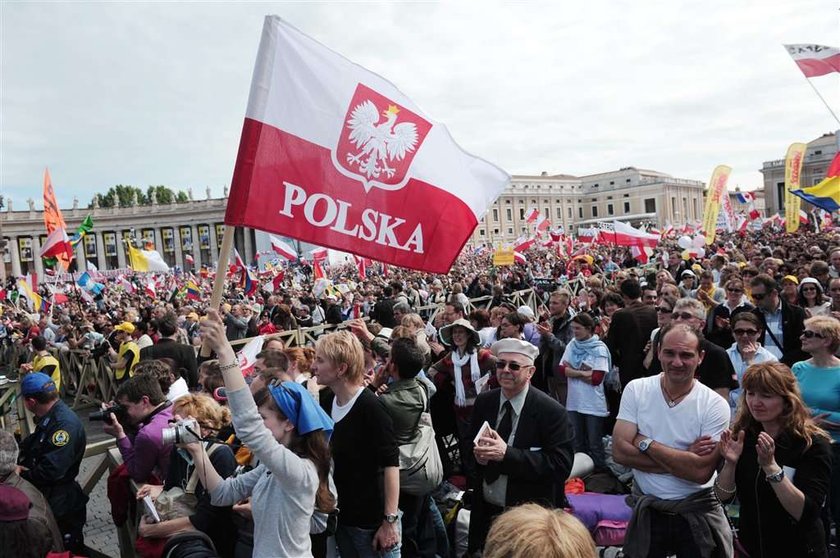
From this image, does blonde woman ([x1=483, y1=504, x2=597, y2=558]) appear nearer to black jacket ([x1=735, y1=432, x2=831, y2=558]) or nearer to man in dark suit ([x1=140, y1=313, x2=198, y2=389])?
black jacket ([x1=735, y1=432, x2=831, y2=558])

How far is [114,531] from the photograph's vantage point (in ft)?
18.3

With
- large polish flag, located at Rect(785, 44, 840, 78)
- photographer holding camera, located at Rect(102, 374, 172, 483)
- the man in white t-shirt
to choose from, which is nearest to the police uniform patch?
photographer holding camera, located at Rect(102, 374, 172, 483)

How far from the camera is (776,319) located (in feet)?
19.3

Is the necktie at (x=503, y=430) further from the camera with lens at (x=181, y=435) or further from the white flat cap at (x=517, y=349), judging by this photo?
the camera with lens at (x=181, y=435)

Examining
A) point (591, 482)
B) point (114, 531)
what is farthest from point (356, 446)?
point (114, 531)

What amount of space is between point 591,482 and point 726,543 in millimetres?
2735

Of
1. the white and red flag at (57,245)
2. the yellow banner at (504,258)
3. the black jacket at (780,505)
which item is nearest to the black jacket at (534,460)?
the black jacket at (780,505)

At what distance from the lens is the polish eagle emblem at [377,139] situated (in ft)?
14.0

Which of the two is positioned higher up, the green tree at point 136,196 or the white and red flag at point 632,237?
the green tree at point 136,196

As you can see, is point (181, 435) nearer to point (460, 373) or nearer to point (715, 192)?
point (460, 373)

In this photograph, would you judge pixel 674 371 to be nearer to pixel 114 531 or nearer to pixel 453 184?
pixel 453 184

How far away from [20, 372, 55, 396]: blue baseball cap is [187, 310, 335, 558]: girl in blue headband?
8.14ft

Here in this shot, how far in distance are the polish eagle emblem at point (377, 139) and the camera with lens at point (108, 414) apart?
2247 millimetres

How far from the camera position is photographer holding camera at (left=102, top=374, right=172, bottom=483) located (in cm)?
355
